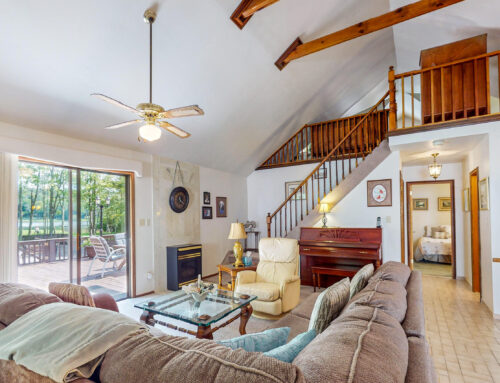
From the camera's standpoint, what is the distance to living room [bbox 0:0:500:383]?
134 cm

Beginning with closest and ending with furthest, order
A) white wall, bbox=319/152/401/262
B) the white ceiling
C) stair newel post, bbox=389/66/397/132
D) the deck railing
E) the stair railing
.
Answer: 1. the deck railing
2. the white ceiling
3. stair newel post, bbox=389/66/397/132
4. white wall, bbox=319/152/401/262
5. the stair railing

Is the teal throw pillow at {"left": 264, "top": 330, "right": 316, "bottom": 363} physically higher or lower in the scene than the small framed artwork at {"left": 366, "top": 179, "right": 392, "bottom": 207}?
lower

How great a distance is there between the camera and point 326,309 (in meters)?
1.54

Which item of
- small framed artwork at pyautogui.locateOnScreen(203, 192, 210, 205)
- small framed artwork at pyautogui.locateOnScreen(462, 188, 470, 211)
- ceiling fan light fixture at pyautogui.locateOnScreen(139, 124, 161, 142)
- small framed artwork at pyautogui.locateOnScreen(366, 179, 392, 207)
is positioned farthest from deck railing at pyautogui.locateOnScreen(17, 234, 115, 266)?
small framed artwork at pyautogui.locateOnScreen(462, 188, 470, 211)

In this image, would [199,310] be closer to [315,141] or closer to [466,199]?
[466,199]

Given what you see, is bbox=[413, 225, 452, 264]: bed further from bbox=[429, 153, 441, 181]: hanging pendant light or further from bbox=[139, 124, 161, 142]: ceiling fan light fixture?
bbox=[139, 124, 161, 142]: ceiling fan light fixture

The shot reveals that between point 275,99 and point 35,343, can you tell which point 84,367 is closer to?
point 35,343

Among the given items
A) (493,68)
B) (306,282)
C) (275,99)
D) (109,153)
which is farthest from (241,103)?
(493,68)

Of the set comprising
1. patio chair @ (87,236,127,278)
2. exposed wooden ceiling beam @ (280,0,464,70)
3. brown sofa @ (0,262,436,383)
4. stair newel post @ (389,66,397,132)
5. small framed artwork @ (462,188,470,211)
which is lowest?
patio chair @ (87,236,127,278)

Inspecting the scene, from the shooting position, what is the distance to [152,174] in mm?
4844

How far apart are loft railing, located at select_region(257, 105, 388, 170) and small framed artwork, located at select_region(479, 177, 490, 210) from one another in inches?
90.6

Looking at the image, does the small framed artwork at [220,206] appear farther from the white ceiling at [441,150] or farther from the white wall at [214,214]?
the white ceiling at [441,150]

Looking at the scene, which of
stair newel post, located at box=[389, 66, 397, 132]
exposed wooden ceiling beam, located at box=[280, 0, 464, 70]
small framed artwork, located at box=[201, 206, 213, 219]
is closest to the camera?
exposed wooden ceiling beam, located at box=[280, 0, 464, 70]

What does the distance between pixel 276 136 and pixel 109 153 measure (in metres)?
3.56
